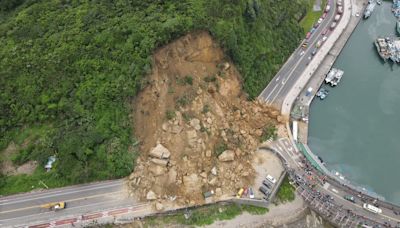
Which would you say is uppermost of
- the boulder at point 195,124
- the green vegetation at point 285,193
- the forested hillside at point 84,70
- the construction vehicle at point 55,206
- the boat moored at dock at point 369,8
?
the forested hillside at point 84,70

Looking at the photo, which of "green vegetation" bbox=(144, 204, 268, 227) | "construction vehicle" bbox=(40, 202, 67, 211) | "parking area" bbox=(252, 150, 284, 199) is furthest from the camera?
"parking area" bbox=(252, 150, 284, 199)

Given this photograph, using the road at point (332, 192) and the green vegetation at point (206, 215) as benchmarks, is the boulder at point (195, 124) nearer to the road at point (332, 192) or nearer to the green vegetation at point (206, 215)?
the road at point (332, 192)

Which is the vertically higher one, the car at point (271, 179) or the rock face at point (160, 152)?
the rock face at point (160, 152)

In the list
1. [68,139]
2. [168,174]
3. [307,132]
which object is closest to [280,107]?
[307,132]

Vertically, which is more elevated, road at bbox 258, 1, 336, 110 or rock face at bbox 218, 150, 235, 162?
road at bbox 258, 1, 336, 110

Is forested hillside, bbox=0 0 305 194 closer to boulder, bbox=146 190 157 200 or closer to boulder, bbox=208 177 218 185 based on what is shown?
boulder, bbox=146 190 157 200

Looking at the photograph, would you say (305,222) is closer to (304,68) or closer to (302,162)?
(302,162)

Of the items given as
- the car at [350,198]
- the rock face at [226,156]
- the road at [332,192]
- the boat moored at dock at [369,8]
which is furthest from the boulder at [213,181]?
the boat moored at dock at [369,8]

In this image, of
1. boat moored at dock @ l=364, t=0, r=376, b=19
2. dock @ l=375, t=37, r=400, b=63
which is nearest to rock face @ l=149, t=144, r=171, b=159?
dock @ l=375, t=37, r=400, b=63
